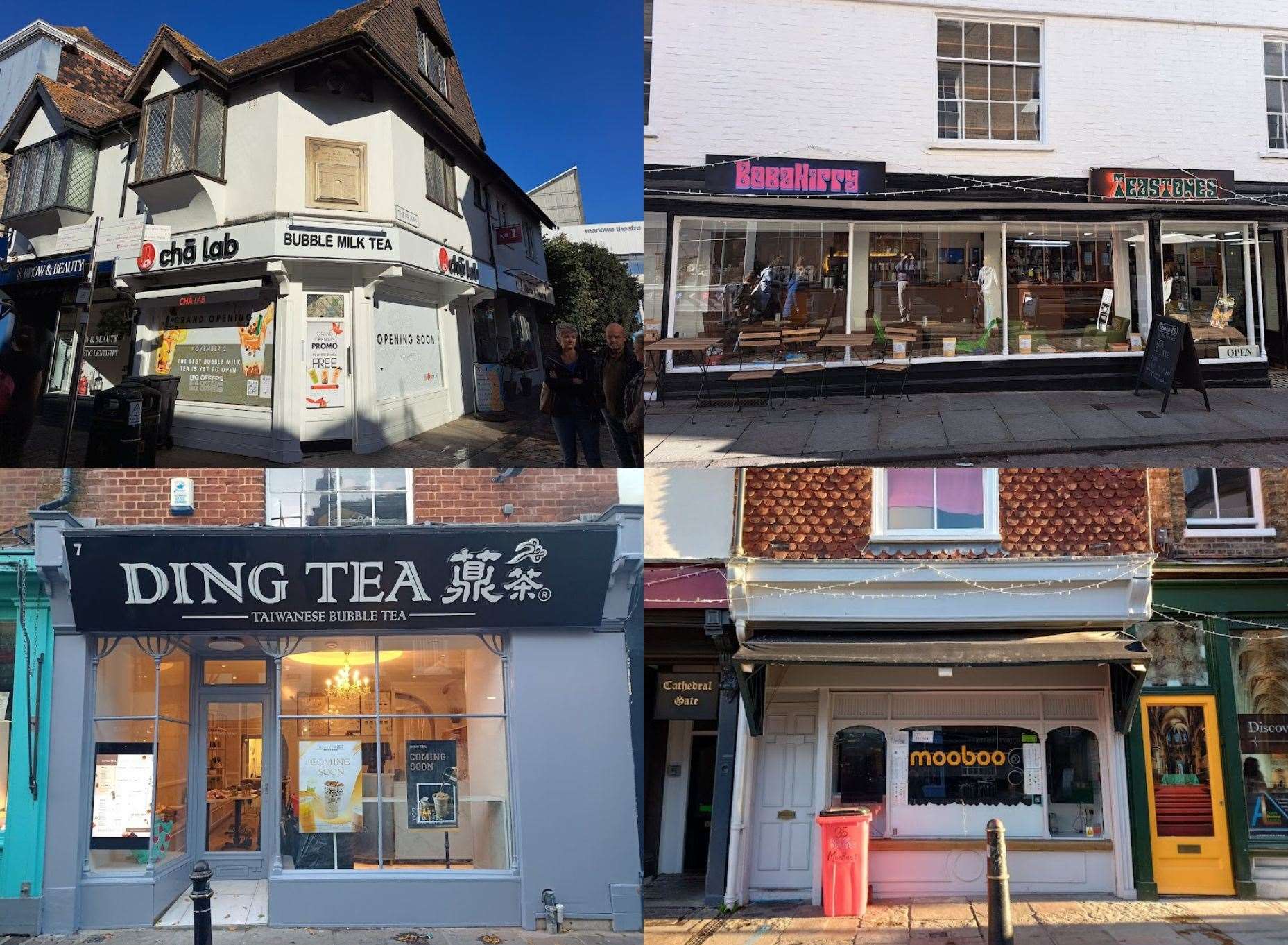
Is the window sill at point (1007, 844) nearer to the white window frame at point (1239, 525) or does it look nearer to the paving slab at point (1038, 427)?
the white window frame at point (1239, 525)

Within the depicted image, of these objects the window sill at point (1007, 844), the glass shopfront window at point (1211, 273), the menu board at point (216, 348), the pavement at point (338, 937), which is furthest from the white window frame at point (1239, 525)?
the menu board at point (216, 348)

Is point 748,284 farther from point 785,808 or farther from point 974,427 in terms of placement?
point 785,808

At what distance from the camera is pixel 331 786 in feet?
26.8

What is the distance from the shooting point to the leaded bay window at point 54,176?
8.14m

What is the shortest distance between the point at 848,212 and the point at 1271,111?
5.71 metres

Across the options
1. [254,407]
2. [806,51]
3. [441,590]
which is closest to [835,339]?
[806,51]

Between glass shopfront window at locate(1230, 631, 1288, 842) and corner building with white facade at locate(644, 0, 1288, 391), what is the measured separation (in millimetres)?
4213

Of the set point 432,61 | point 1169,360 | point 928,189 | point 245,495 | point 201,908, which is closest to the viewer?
Answer: point 201,908

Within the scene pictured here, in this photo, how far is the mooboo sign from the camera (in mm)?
9117

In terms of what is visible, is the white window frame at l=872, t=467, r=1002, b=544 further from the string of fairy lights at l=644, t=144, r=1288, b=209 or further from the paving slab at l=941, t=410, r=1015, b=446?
the string of fairy lights at l=644, t=144, r=1288, b=209

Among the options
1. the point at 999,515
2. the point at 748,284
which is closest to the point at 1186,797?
the point at 999,515

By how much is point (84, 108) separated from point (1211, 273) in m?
12.7

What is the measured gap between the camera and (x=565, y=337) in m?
6.94

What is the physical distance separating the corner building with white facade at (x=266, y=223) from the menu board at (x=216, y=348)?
0.5 inches
